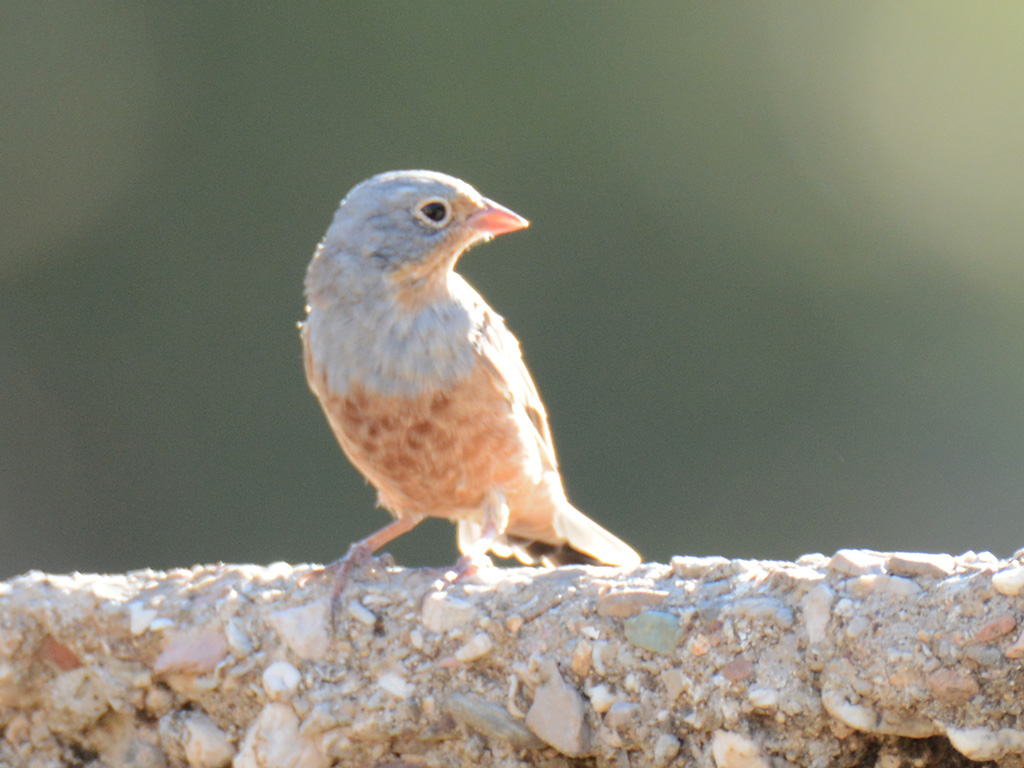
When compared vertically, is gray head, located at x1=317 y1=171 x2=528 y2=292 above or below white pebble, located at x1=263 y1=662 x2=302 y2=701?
above

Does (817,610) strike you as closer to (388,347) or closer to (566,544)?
(388,347)

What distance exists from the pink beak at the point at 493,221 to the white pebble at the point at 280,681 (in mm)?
1922

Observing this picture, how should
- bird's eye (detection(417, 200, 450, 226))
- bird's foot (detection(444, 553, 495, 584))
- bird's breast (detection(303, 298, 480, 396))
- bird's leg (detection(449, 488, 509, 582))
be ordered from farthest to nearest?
1. bird's eye (detection(417, 200, 450, 226))
2. bird's leg (detection(449, 488, 509, 582))
3. bird's breast (detection(303, 298, 480, 396))
4. bird's foot (detection(444, 553, 495, 584))

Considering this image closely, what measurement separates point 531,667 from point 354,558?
910 millimetres

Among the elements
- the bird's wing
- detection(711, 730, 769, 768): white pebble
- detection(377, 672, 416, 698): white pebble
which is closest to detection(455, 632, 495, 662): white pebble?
detection(377, 672, 416, 698): white pebble

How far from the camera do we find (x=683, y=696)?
2135 millimetres

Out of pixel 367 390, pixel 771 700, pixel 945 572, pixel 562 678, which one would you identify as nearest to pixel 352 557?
pixel 367 390

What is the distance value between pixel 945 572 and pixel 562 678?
751 millimetres

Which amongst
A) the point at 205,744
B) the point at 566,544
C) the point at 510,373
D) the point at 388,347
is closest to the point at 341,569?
the point at 205,744

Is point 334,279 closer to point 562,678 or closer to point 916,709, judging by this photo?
point 562,678

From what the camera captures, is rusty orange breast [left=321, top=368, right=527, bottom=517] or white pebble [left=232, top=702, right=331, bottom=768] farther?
rusty orange breast [left=321, top=368, right=527, bottom=517]

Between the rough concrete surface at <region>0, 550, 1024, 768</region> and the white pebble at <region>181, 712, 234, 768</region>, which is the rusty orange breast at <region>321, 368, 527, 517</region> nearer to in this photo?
the rough concrete surface at <region>0, 550, 1024, 768</region>

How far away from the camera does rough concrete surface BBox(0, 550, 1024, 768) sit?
6.48 feet

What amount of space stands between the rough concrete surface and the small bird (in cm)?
86
